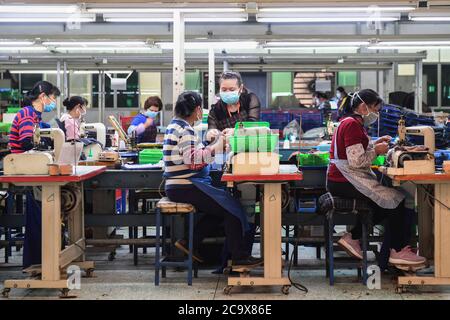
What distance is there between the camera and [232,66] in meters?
9.52

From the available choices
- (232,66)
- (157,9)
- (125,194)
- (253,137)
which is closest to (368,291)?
(253,137)

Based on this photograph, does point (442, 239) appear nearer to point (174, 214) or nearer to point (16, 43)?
point (174, 214)

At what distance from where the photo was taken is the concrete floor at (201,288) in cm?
415

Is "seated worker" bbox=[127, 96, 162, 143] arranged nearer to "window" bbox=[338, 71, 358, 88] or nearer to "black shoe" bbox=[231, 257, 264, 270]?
"black shoe" bbox=[231, 257, 264, 270]

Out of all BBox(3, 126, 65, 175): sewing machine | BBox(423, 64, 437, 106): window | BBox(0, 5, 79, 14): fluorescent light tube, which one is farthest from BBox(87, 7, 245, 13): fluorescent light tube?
BBox(423, 64, 437, 106): window

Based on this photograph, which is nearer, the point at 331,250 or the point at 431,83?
the point at 331,250

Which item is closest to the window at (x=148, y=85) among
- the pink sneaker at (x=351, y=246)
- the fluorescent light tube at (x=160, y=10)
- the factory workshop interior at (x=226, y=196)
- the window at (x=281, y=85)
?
the window at (x=281, y=85)

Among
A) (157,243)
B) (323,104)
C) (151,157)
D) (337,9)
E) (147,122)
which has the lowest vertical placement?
(157,243)

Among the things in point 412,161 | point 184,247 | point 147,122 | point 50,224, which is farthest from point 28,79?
point 412,161

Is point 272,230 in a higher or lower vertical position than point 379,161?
lower

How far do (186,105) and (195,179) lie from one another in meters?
0.49

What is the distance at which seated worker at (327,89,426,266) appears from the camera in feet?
14.1

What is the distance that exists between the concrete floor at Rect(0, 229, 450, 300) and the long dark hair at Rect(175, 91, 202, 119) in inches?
44.5

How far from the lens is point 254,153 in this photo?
13.4ft
